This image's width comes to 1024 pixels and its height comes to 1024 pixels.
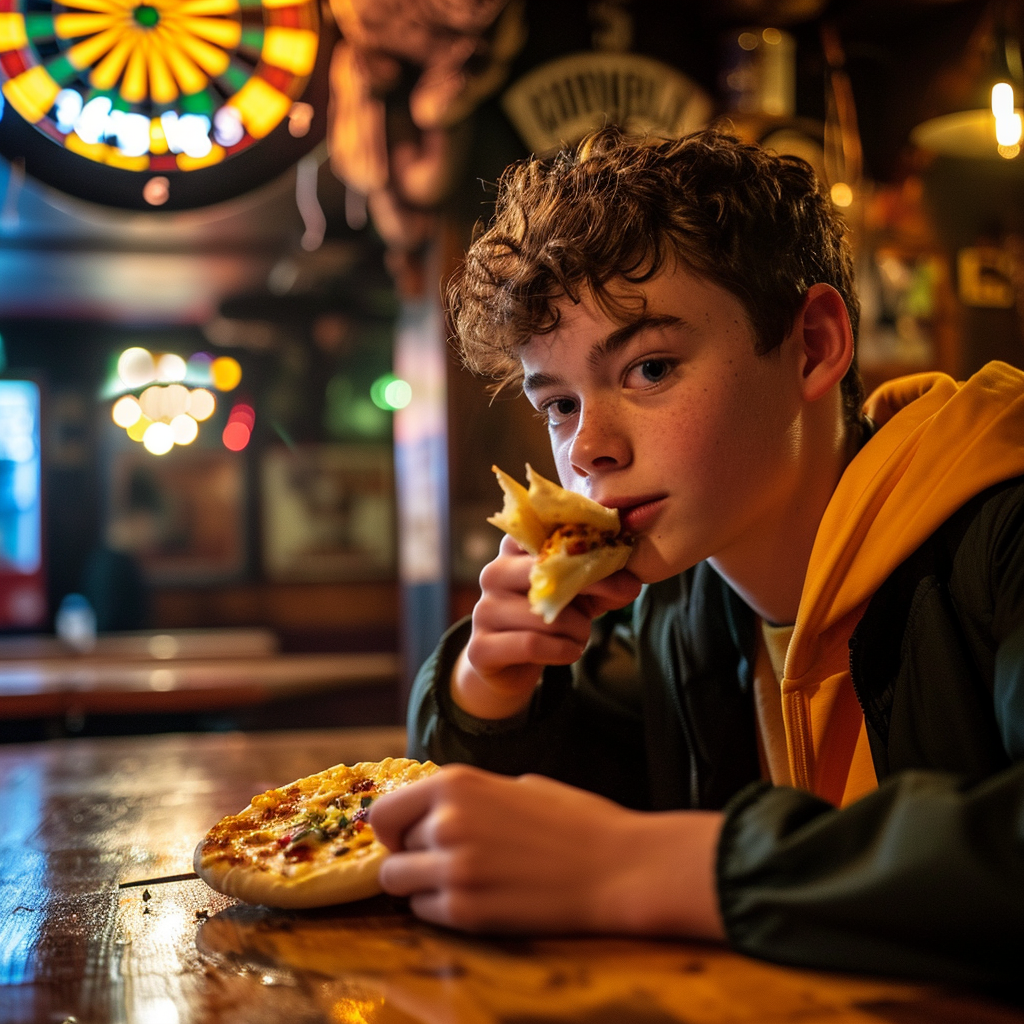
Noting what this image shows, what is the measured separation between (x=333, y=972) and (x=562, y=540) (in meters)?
0.60

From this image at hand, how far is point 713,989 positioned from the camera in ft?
2.53

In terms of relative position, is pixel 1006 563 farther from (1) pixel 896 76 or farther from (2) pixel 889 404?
(1) pixel 896 76

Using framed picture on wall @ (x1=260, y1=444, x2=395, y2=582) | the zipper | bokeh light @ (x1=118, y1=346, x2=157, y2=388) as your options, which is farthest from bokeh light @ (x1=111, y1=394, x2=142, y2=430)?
the zipper

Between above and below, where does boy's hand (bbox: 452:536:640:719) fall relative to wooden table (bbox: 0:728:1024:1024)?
above

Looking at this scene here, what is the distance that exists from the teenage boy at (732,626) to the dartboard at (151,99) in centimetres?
77

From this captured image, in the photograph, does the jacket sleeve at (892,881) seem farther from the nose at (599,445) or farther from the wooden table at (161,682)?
the wooden table at (161,682)

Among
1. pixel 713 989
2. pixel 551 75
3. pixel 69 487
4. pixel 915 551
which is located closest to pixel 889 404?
pixel 915 551

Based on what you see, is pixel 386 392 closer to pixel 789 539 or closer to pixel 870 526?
pixel 789 539

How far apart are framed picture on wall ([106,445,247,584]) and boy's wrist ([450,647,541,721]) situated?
8127 mm

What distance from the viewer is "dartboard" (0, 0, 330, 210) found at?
2111mm

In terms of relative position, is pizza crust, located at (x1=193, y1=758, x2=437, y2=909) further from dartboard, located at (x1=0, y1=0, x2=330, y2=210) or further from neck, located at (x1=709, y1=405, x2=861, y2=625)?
dartboard, located at (x1=0, y1=0, x2=330, y2=210)

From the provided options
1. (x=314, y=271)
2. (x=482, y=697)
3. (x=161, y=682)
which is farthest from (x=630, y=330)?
(x=314, y=271)

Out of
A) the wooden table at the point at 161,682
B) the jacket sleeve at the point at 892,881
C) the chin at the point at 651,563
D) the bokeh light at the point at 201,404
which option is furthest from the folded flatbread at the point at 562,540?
the bokeh light at the point at 201,404

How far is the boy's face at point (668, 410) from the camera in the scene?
1.25 m
